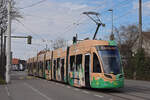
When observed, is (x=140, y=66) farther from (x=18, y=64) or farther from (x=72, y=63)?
(x=18, y=64)

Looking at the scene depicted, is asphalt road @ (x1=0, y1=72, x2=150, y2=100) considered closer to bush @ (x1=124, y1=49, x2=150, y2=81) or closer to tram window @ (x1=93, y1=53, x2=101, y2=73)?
tram window @ (x1=93, y1=53, x2=101, y2=73)

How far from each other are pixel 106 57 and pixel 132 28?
40.9 m

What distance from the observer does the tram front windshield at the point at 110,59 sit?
15.0m

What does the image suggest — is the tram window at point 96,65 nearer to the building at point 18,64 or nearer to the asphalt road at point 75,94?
the asphalt road at point 75,94

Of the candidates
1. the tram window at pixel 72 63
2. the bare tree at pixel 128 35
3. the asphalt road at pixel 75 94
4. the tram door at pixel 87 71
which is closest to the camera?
the asphalt road at pixel 75 94

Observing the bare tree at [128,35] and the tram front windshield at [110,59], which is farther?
the bare tree at [128,35]

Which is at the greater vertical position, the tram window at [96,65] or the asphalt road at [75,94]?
the tram window at [96,65]

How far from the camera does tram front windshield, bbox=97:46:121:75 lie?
49.2 ft

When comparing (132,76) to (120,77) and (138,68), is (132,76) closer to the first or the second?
(138,68)

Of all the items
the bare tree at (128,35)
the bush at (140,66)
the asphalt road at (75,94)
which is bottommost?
the asphalt road at (75,94)

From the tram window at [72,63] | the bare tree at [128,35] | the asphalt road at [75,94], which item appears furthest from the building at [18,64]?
the asphalt road at [75,94]

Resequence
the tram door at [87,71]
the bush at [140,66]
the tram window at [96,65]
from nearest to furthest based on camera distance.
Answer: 1. the tram window at [96,65]
2. the tram door at [87,71]
3. the bush at [140,66]

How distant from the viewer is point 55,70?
81.3 feet

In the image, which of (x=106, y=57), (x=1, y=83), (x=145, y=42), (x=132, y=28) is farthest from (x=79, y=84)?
(x=145, y=42)
